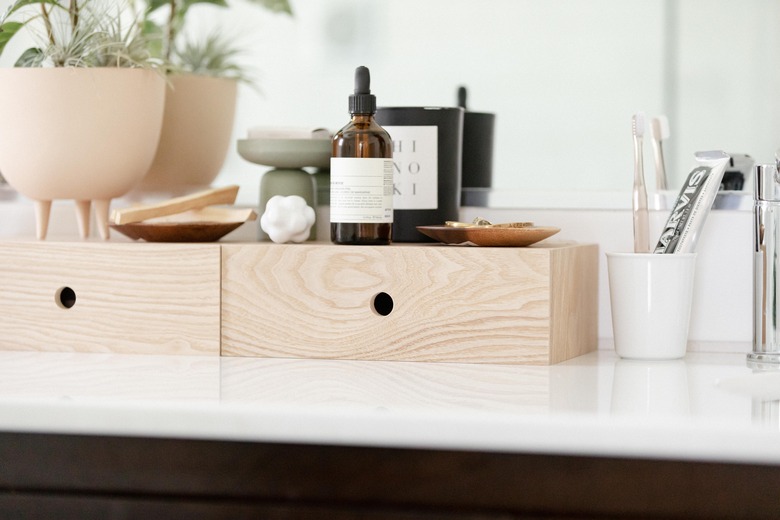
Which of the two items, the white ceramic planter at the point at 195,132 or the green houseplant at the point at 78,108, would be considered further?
the white ceramic planter at the point at 195,132

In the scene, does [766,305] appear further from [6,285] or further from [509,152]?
[6,285]

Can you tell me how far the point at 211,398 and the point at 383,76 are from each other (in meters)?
0.57

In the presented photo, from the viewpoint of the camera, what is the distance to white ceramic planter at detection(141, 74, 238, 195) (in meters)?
1.24

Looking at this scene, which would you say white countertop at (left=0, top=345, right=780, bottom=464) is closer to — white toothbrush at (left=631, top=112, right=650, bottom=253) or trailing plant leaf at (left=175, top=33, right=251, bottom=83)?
white toothbrush at (left=631, top=112, right=650, bottom=253)

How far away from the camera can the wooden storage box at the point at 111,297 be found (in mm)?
998

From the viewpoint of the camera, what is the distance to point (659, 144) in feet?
3.70

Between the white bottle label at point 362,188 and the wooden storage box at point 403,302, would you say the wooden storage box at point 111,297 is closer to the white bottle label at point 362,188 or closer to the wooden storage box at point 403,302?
the wooden storage box at point 403,302

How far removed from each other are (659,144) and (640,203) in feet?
0.32

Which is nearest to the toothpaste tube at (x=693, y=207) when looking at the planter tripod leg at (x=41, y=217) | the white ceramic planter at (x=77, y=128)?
the white ceramic planter at (x=77, y=128)

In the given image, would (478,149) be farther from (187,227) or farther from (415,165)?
(187,227)

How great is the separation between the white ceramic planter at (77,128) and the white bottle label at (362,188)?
276mm

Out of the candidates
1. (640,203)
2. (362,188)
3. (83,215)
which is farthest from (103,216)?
(640,203)

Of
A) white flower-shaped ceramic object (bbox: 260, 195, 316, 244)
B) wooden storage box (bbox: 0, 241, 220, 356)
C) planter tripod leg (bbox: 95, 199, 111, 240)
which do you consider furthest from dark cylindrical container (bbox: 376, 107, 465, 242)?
planter tripod leg (bbox: 95, 199, 111, 240)

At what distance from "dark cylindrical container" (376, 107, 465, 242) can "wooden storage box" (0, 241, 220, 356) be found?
0.71 feet
